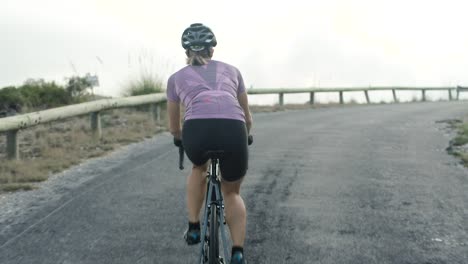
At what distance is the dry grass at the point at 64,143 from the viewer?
957 centimetres

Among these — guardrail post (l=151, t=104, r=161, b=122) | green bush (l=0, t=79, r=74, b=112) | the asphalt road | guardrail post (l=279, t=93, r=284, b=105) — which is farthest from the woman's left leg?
guardrail post (l=279, t=93, r=284, b=105)

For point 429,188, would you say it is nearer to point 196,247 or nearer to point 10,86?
point 196,247

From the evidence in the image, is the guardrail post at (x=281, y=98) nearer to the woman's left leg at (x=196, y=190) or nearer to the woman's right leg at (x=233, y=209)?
the woman's left leg at (x=196, y=190)

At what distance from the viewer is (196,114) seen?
4586 mm

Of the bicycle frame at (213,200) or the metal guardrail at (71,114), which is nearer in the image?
the bicycle frame at (213,200)

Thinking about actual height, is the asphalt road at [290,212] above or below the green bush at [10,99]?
below

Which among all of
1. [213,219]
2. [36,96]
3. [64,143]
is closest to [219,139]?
[213,219]

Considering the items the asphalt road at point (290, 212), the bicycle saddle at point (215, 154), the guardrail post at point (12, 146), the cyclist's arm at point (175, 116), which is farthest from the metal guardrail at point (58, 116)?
the bicycle saddle at point (215, 154)

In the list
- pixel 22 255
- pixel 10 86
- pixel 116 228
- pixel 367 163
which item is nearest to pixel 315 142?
pixel 367 163

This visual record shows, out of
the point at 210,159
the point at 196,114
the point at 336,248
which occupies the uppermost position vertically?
the point at 196,114

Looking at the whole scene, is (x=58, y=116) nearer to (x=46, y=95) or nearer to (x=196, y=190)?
(x=196, y=190)

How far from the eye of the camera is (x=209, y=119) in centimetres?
454

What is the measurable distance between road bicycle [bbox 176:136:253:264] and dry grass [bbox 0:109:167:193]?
4863 mm

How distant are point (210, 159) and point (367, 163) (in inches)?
241
